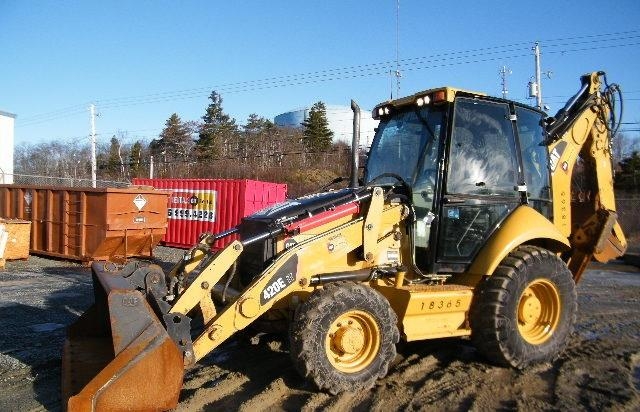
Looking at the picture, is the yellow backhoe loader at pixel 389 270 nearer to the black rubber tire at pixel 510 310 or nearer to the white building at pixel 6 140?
the black rubber tire at pixel 510 310

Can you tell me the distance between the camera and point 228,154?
157 ft

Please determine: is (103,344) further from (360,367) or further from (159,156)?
(159,156)

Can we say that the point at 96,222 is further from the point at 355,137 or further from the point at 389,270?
the point at 355,137

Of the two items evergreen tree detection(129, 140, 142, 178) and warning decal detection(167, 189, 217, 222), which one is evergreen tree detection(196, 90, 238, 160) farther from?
warning decal detection(167, 189, 217, 222)

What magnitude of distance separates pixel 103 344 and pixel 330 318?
222 cm

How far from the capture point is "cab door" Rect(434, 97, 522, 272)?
206 inches

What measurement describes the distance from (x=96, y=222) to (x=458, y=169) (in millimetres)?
10667

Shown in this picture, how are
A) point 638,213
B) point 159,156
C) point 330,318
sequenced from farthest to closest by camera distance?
point 159,156, point 638,213, point 330,318

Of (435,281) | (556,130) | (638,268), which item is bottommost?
(638,268)

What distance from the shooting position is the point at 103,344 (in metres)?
5.00

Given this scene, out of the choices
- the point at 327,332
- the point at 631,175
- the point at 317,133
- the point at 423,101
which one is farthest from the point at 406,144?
the point at 317,133

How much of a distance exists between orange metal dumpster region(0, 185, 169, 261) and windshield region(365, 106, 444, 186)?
29.7 ft

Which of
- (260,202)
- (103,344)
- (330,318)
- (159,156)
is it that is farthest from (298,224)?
(159,156)

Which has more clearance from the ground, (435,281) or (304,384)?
(435,281)
